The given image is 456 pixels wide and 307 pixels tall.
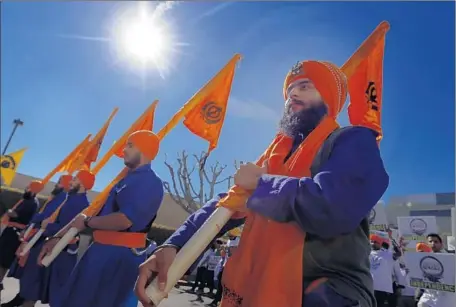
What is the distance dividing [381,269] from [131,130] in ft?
21.2

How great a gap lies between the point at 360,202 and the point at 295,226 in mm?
240

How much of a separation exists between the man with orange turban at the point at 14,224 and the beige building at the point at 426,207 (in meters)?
32.9

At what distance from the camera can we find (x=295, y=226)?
1258 mm

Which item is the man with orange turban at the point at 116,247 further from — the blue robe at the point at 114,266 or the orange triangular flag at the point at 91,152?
the orange triangular flag at the point at 91,152

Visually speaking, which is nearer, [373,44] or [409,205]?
[373,44]

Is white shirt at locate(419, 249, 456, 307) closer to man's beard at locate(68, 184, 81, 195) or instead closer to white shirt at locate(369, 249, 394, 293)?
white shirt at locate(369, 249, 394, 293)

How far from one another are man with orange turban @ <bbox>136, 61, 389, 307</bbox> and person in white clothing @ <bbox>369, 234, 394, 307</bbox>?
300 inches

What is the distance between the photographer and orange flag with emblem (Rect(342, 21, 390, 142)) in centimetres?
352

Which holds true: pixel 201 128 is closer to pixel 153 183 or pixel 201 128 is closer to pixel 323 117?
pixel 153 183

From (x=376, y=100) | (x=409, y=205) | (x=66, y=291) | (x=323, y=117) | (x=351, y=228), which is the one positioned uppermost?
(x=409, y=205)

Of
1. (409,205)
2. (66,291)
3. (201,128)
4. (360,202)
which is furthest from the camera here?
(409,205)

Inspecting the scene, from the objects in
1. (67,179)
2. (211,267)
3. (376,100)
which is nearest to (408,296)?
(211,267)

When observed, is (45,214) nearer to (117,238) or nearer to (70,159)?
(70,159)

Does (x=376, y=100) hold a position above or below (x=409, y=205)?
below
